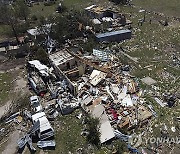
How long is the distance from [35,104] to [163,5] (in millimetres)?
24476

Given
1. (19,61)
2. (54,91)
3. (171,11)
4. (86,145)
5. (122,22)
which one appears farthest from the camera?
(171,11)

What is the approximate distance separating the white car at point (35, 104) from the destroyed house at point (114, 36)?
10.0 m

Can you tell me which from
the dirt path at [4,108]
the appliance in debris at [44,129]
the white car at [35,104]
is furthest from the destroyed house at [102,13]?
the appliance in debris at [44,129]

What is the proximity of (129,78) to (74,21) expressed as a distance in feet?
32.7

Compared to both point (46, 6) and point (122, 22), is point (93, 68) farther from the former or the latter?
point (46, 6)

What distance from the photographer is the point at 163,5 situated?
3706 cm

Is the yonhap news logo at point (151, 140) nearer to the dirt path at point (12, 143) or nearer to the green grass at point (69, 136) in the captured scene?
the green grass at point (69, 136)

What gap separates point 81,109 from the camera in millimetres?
19453

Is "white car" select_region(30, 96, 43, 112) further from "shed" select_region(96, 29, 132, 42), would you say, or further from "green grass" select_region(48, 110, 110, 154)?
"shed" select_region(96, 29, 132, 42)

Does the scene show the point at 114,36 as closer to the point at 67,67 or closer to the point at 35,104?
the point at 67,67

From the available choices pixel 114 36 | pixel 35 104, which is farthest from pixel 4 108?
pixel 114 36

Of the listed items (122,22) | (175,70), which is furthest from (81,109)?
(122,22)

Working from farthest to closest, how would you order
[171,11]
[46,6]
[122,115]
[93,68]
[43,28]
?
[46,6], [171,11], [43,28], [93,68], [122,115]

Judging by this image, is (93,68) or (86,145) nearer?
(86,145)
